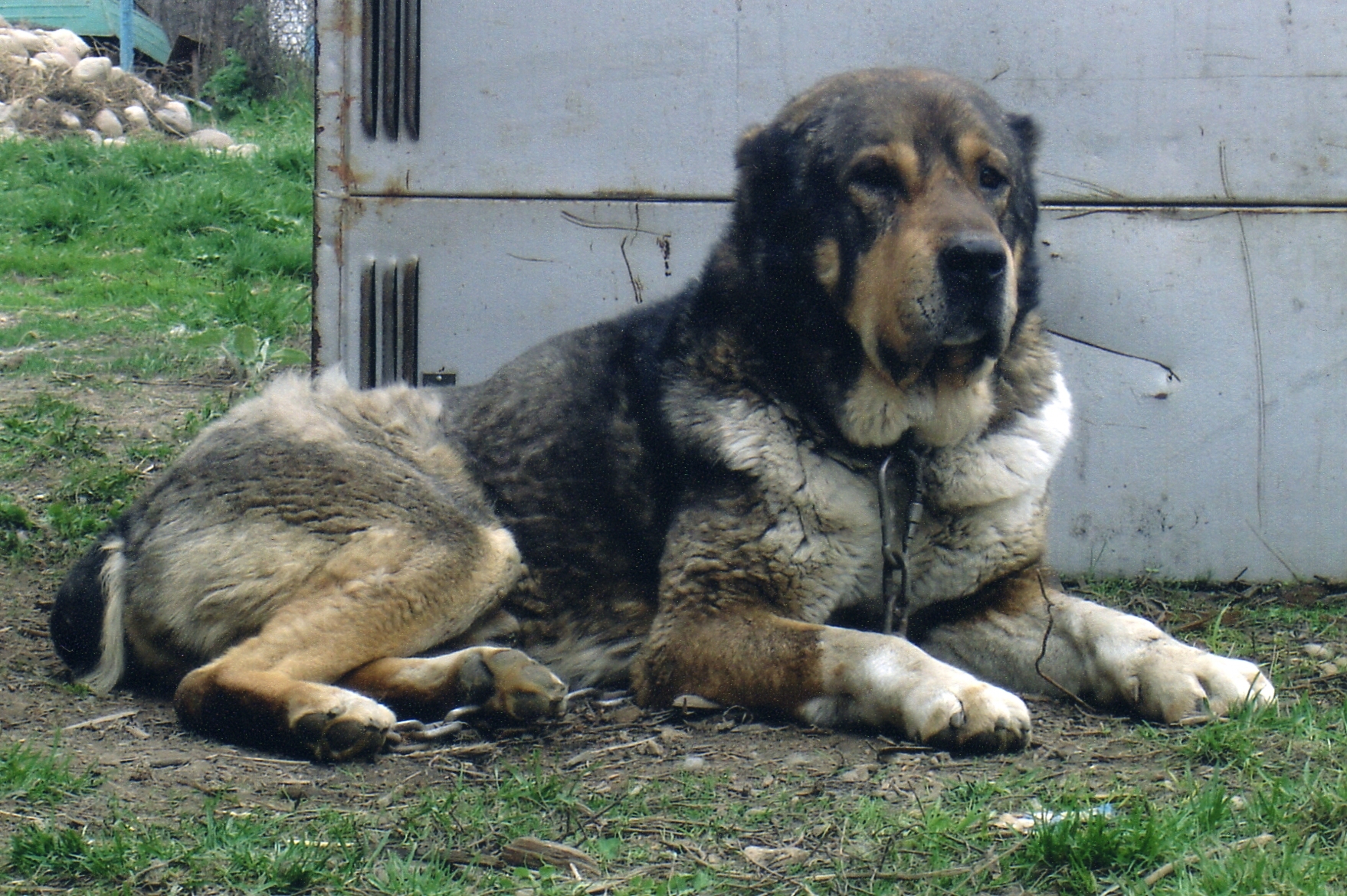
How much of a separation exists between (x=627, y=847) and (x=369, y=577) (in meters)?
1.38

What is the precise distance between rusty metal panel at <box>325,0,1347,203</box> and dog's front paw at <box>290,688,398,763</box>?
2.37 m

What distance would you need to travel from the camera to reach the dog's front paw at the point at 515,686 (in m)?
3.21

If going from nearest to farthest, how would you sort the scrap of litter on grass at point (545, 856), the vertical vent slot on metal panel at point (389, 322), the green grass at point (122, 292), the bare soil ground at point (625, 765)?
the scrap of litter on grass at point (545, 856) → the bare soil ground at point (625, 765) → the vertical vent slot on metal panel at point (389, 322) → the green grass at point (122, 292)

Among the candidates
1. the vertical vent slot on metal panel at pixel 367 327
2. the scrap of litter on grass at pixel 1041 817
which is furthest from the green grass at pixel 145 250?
the scrap of litter on grass at pixel 1041 817

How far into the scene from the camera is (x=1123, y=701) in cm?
316

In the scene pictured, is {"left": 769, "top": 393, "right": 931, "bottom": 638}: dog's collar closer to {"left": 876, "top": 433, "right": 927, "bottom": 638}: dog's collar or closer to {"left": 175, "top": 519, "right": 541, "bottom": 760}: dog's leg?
{"left": 876, "top": 433, "right": 927, "bottom": 638}: dog's collar

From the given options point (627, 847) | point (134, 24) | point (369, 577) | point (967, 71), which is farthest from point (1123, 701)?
point (134, 24)

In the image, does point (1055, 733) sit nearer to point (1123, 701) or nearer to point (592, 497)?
point (1123, 701)

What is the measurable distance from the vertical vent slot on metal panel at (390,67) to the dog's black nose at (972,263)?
2470 millimetres

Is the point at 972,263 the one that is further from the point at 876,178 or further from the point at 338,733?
the point at 338,733

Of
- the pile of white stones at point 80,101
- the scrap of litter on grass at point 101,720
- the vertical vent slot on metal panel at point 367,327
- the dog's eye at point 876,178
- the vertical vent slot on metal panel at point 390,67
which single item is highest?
the pile of white stones at point 80,101

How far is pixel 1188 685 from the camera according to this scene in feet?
9.83

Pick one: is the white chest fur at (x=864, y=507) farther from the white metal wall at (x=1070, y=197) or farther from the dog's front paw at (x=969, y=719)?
the white metal wall at (x=1070, y=197)

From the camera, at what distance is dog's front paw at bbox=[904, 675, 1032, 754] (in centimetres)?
280
